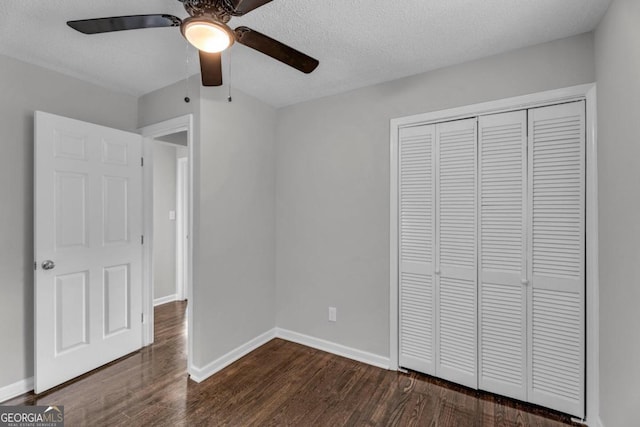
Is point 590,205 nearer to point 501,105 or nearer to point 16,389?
point 501,105

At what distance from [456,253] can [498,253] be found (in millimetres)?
268

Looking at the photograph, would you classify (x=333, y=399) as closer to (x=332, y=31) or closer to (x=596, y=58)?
(x=332, y=31)

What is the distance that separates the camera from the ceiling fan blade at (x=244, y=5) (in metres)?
1.24

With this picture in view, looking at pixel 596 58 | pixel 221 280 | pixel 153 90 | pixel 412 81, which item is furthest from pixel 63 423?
pixel 596 58

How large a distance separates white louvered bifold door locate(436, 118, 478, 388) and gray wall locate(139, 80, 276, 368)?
5.29 feet

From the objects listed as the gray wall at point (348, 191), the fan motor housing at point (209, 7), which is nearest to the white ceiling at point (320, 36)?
the gray wall at point (348, 191)

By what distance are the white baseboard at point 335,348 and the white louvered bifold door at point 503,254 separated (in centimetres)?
76

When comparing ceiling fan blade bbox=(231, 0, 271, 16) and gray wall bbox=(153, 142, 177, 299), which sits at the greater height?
ceiling fan blade bbox=(231, 0, 271, 16)

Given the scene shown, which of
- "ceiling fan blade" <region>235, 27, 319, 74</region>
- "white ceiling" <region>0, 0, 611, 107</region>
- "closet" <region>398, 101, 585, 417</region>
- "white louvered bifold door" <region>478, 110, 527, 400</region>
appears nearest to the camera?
"ceiling fan blade" <region>235, 27, 319, 74</region>

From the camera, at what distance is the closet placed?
188 cm

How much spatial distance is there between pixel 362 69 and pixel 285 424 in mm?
2504

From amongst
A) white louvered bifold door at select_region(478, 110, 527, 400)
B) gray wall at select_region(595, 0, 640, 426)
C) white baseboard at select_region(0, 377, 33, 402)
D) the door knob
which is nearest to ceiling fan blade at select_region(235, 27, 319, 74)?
white louvered bifold door at select_region(478, 110, 527, 400)

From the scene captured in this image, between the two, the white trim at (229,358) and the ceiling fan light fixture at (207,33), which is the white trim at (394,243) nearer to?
the white trim at (229,358)

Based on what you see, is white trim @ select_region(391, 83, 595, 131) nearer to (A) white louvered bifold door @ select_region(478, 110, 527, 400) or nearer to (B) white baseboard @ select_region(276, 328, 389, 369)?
(A) white louvered bifold door @ select_region(478, 110, 527, 400)
